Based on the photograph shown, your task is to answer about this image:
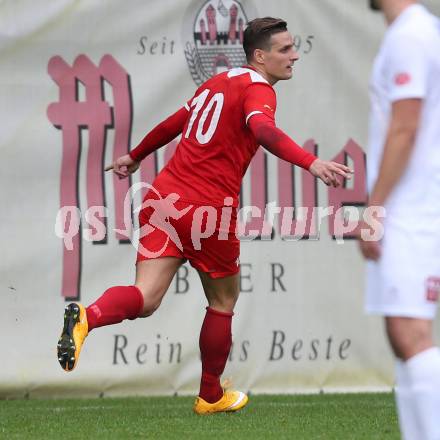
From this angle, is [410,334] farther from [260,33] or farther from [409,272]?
[260,33]

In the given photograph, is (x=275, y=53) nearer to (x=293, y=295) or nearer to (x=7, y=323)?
(x=293, y=295)

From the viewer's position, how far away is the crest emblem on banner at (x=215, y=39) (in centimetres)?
678

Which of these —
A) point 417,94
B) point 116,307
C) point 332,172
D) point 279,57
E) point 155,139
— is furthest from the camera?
point 155,139

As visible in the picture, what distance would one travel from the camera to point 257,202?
Answer: 682 cm

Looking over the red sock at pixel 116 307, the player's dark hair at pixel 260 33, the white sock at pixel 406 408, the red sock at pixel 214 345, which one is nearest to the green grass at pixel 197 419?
the red sock at pixel 214 345

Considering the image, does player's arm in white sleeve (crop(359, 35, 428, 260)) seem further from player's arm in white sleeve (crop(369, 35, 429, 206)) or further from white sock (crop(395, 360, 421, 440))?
white sock (crop(395, 360, 421, 440))

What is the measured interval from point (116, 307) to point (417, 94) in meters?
2.23

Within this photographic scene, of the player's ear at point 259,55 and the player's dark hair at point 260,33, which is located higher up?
the player's dark hair at point 260,33

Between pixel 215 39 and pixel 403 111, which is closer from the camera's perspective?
pixel 403 111

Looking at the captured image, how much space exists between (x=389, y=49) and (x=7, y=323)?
4014 mm

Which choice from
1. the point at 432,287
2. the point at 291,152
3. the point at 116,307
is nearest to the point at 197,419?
the point at 116,307

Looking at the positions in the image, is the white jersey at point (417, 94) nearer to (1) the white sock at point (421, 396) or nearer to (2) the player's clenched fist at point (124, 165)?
(1) the white sock at point (421, 396)

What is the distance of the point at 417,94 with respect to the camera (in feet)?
10.0

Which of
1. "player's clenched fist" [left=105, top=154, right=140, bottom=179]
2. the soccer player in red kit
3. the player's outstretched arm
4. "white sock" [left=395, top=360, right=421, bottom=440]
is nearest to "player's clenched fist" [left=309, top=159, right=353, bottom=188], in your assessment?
the player's outstretched arm
